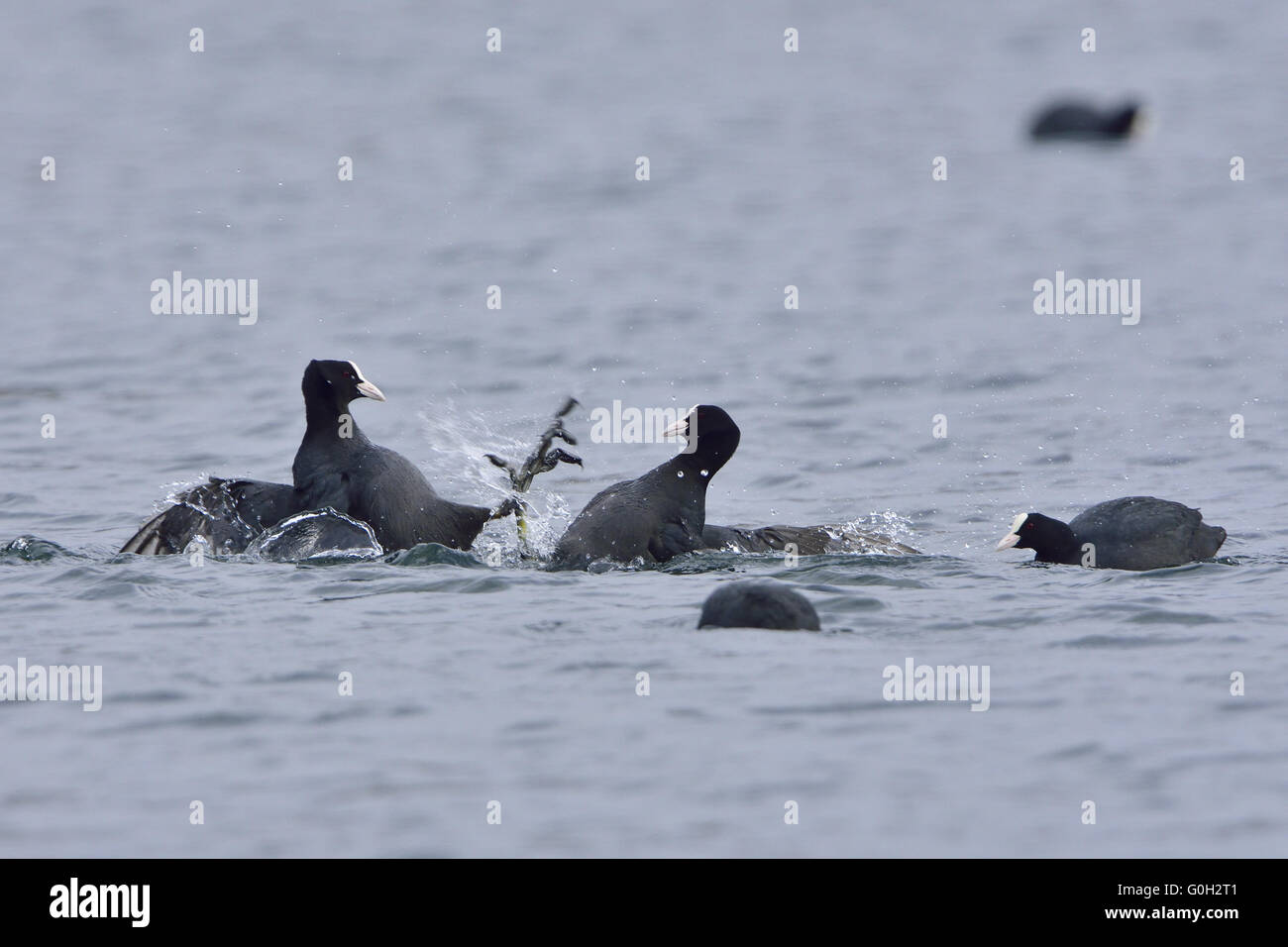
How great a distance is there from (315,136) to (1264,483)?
22118 millimetres

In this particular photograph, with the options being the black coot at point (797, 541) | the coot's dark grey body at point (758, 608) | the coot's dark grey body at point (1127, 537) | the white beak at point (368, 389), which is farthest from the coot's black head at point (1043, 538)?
the white beak at point (368, 389)

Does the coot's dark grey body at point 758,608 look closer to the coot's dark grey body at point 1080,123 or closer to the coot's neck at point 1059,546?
the coot's neck at point 1059,546

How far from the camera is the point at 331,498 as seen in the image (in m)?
10.8

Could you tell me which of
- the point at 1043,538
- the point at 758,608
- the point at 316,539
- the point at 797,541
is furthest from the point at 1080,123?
the point at 758,608

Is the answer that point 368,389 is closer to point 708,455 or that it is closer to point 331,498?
point 331,498

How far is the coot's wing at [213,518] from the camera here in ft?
35.7

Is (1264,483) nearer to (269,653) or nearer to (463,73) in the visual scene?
(269,653)

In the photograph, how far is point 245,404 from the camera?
54.1ft

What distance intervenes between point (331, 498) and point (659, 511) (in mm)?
1961

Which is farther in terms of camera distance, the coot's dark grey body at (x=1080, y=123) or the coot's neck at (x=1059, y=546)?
the coot's dark grey body at (x=1080, y=123)

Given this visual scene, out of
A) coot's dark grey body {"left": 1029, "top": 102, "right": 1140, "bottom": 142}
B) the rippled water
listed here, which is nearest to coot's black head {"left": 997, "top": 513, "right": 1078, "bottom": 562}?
the rippled water

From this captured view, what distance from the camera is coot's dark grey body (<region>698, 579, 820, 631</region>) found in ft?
27.5

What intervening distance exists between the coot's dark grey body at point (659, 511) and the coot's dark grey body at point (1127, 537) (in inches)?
70.6
